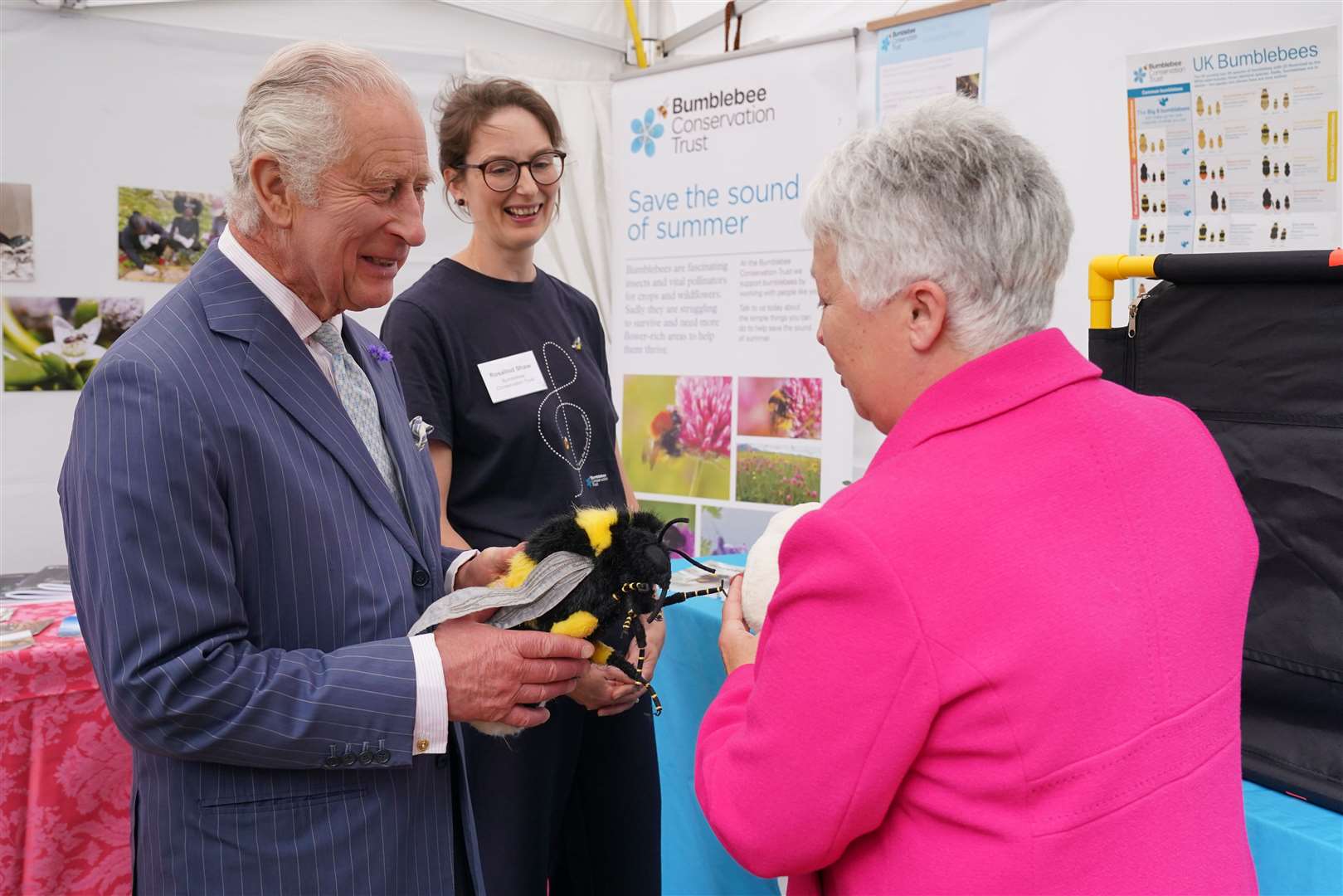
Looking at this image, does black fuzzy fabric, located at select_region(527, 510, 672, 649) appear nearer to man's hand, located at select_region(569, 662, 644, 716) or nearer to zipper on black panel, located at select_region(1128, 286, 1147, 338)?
man's hand, located at select_region(569, 662, 644, 716)

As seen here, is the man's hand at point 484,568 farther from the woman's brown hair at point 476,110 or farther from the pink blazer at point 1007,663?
the woman's brown hair at point 476,110

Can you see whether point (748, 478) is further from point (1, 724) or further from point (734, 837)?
point (734, 837)

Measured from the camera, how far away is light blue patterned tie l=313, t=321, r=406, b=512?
1.48 m

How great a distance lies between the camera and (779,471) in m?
4.10

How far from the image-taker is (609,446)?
2324 mm

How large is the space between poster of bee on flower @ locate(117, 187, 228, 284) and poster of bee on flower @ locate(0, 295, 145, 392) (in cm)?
14

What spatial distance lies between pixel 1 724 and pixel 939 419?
2400 mm

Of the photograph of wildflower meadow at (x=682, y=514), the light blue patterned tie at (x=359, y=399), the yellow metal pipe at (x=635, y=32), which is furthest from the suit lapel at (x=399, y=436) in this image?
the yellow metal pipe at (x=635, y=32)

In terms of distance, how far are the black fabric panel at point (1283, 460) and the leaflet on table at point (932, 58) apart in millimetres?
1965

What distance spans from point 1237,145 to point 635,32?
280cm

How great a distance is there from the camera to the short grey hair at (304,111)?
127cm

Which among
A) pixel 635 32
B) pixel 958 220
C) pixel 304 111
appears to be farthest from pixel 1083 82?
pixel 304 111

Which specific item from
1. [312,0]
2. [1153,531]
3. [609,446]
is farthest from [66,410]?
[1153,531]

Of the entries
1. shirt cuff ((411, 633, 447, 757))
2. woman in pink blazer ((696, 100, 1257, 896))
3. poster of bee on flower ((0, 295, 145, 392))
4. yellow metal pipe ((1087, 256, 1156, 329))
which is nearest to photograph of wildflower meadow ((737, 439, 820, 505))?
yellow metal pipe ((1087, 256, 1156, 329))
